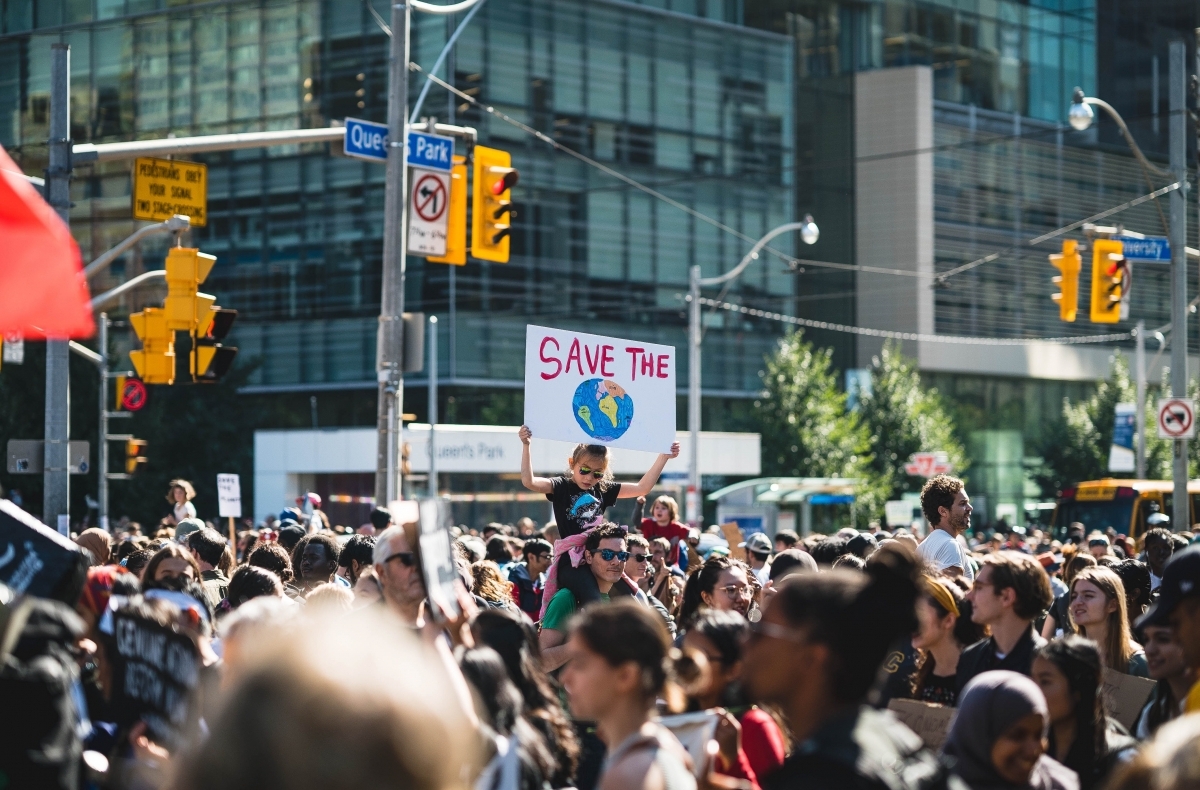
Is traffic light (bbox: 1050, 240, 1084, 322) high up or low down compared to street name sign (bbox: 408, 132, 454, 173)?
down

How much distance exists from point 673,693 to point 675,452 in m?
5.79

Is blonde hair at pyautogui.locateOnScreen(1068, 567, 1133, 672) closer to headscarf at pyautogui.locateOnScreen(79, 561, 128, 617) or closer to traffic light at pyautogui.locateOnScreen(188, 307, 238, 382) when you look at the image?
headscarf at pyautogui.locateOnScreen(79, 561, 128, 617)

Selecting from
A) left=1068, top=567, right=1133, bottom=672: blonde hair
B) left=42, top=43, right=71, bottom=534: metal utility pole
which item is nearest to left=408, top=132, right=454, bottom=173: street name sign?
left=42, top=43, right=71, bottom=534: metal utility pole

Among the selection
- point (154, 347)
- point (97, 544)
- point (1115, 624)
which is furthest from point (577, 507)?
point (154, 347)

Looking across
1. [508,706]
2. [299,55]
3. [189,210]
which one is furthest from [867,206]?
[508,706]

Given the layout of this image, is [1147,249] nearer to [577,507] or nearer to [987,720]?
[577,507]

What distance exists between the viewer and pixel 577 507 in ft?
29.3

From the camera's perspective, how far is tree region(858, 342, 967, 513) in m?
51.7

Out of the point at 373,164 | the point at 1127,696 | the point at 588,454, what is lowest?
the point at 1127,696

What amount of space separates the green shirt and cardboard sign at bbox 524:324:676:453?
172cm

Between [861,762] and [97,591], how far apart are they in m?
3.24

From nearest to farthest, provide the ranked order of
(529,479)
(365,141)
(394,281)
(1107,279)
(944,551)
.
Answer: (529,479) < (944,551) < (365,141) < (394,281) < (1107,279)

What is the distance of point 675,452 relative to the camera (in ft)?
33.5

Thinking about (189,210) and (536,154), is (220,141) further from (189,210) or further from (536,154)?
(536,154)
